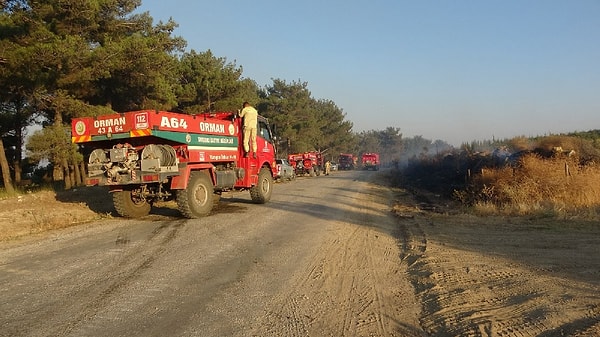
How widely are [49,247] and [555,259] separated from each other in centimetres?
882

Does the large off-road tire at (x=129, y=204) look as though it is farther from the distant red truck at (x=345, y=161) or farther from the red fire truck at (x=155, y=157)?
the distant red truck at (x=345, y=161)

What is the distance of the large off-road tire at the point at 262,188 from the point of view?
51.4 ft

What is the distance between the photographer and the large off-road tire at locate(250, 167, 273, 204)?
1566cm

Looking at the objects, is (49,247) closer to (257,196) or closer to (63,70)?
(257,196)

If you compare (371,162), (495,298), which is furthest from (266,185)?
(371,162)

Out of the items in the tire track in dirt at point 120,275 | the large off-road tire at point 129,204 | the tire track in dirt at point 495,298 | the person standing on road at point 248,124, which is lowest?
the tire track in dirt at point 495,298

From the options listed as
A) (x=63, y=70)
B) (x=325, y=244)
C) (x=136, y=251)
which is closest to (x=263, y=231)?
(x=325, y=244)

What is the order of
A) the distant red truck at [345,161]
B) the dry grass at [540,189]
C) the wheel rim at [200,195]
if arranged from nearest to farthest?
the wheel rim at [200,195] → the dry grass at [540,189] → the distant red truck at [345,161]

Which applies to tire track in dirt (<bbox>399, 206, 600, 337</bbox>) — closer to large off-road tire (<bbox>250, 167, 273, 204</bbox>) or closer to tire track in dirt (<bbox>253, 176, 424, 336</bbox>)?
tire track in dirt (<bbox>253, 176, 424, 336</bbox>)

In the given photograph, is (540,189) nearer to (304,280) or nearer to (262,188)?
(262,188)

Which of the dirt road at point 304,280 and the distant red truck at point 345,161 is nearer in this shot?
the dirt road at point 304,280

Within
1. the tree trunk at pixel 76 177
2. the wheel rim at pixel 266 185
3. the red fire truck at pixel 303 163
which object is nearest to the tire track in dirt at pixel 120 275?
the wheel rim at pixel 266 185

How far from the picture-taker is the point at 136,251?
8352mm

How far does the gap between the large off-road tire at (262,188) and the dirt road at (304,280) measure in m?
4.33
